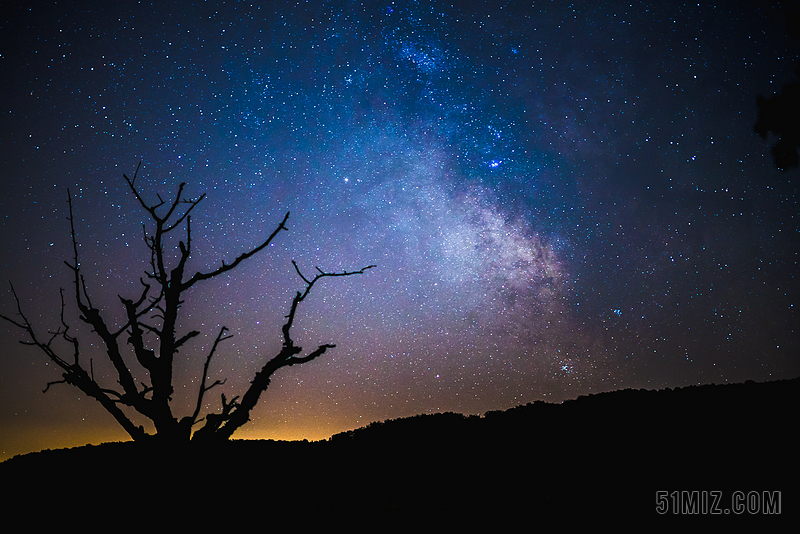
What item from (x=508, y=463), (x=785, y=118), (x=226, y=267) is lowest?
(x=508, y=463)

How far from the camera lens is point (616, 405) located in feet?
39.2

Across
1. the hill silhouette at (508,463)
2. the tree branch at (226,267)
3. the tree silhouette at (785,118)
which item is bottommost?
the hill silhouette at (508,463)

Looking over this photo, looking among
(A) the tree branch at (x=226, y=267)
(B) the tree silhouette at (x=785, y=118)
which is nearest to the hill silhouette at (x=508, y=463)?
(A) the tree branch at (x=226, y=267)

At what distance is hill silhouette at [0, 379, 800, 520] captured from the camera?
703cm

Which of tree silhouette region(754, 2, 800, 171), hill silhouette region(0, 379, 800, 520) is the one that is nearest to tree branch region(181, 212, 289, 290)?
hill silhouette region(0, 379, 800, 520)

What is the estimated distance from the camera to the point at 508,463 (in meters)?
10.5

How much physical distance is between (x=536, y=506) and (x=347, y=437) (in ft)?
26.2

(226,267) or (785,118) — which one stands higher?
(785,118)

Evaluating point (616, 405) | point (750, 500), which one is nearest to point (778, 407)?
point (616, 405)

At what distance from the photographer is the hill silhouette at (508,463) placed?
7.03 metres

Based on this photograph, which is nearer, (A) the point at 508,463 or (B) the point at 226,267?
(B) the point at 226,267

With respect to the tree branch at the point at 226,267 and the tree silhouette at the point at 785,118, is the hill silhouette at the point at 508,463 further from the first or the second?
the tree silhouette at the point at 785,118

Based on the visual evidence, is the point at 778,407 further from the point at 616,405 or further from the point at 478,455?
the point at 478,455

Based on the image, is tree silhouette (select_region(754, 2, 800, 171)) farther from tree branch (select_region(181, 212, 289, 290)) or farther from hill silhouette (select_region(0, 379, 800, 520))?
tree branch (select_region(181, 212, 289, 290))
